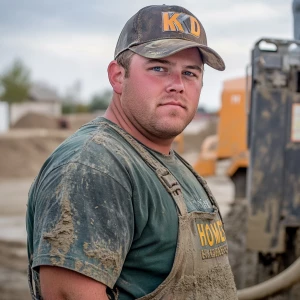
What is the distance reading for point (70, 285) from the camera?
1829mm

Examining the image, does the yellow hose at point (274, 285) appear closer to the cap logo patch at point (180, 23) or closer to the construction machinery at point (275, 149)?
the construction machinery at point (275, 149)

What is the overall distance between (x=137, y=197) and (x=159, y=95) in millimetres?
365

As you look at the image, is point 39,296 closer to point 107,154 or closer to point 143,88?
point 107,154

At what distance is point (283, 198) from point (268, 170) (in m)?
0.27

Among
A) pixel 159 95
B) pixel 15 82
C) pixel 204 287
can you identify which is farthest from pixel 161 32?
pixel 15 82

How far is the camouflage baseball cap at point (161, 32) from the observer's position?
2.14 m

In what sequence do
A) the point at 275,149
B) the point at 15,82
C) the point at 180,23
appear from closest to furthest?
the point at 180,23 → the point at 275,149 → the point at 15,82

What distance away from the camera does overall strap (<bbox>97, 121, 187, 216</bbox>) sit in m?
2.08

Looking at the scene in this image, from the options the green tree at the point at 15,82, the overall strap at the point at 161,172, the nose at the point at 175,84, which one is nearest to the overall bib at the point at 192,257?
the overall strap at the point at 161,172

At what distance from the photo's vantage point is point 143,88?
2.15 m

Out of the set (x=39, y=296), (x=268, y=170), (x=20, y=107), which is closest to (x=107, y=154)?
(x=39, y=296)

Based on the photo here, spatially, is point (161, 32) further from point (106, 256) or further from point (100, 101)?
point (100, 101)

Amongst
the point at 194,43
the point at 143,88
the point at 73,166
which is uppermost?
the point at 194,43

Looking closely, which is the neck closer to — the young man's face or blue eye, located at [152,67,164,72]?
the young man's face
